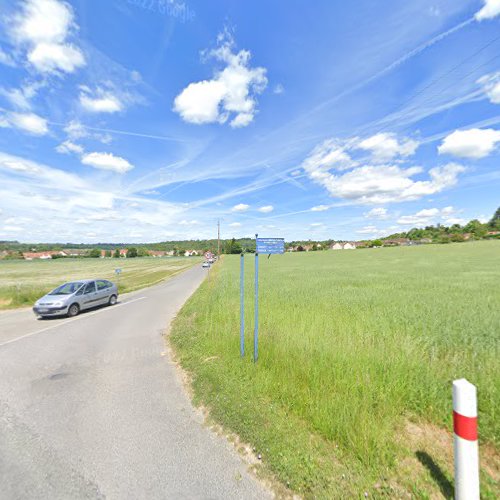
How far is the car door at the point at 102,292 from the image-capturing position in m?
13.4

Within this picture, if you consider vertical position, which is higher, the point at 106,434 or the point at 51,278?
the point at 106,434

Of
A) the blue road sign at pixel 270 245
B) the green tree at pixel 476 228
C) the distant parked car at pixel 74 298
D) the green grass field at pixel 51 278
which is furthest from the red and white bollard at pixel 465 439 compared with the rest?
the green tree at pixel 476 228

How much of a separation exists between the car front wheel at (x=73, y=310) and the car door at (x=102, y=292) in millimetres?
1424

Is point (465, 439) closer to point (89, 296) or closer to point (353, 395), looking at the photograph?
point (353, 395)

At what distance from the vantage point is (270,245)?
475cm

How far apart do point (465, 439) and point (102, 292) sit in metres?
15.4

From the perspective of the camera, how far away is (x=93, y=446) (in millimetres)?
3184

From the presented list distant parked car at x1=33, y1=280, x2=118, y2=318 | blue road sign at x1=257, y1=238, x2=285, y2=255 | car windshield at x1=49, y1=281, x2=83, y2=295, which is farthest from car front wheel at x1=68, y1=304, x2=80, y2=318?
blue road sign at x1=257, y1=238, x2=285, y2=255

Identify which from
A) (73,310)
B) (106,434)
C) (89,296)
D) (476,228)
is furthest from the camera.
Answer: (476,228)

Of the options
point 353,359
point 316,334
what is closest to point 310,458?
point 353,359

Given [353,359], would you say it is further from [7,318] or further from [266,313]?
[7,318]

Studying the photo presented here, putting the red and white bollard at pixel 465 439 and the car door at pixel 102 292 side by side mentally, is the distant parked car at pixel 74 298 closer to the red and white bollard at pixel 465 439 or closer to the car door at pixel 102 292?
the car door at pixel 102 292

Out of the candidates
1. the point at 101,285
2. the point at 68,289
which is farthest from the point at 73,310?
the point at 101,285

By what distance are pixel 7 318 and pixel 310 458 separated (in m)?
15.3
